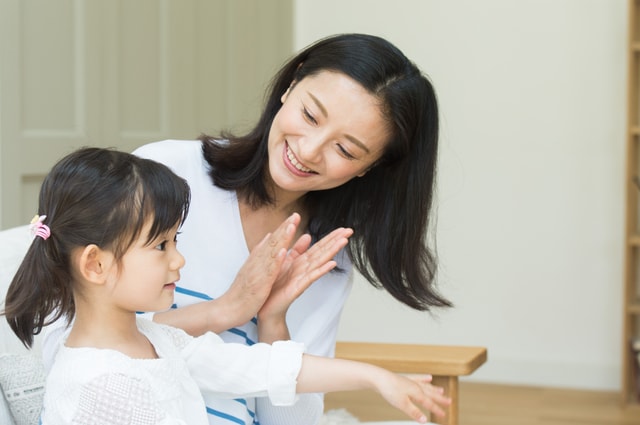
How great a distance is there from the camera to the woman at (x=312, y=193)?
67.0 inches

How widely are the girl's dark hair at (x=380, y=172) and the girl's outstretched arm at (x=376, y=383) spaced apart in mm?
442

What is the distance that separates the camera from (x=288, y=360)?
151cm

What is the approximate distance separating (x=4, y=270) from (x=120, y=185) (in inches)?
20.8

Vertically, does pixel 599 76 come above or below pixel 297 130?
above

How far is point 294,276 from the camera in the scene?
1719mm

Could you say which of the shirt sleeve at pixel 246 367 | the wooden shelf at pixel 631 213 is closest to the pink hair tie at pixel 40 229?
the shirt sleeve at pixel 246 367

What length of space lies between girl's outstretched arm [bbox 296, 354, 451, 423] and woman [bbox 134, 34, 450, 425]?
22 centimetres

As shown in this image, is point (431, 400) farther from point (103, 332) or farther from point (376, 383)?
point (103, 332)

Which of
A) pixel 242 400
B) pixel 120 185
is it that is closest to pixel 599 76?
pixel 242 400

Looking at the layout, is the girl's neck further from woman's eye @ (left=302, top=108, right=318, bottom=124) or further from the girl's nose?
woman's eye @ (left=302, top=108, right=318, bottom=124)

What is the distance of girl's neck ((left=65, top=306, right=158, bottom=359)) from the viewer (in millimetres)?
1348

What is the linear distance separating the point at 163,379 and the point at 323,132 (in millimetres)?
530

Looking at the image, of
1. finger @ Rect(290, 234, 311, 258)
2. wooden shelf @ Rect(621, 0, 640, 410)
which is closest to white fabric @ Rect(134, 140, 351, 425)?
finger @ Rect(290, 234, 311, 258)

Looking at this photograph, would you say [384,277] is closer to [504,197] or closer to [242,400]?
[242,400]
